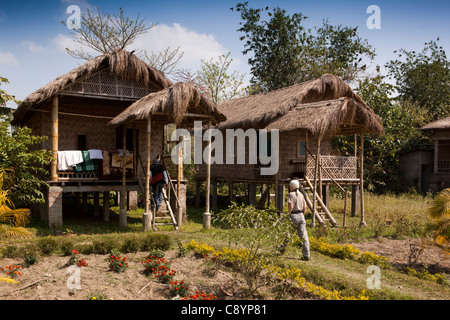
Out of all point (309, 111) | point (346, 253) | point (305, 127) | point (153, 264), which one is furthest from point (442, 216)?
point (309, 111)

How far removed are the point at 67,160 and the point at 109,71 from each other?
2.93 meters

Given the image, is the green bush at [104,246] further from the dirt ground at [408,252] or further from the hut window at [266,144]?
the hut window at [266,144]

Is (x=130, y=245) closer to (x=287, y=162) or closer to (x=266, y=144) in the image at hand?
(x=287, y=162)

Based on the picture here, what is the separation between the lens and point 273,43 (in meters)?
24.1

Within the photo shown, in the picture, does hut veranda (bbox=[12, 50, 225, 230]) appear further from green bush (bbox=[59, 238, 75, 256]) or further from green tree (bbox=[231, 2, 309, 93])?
green tree (bbox=[231, 2, 309, 93])

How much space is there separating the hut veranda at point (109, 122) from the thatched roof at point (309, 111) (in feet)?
8.24

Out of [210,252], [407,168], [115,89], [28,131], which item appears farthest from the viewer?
[407,168]

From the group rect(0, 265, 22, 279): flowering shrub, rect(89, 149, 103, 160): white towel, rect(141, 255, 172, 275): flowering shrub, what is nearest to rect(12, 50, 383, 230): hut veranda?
rect(89, 149, 103, 160): white towel

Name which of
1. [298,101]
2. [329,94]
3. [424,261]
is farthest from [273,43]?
[424,261]

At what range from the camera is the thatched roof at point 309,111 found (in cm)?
1200

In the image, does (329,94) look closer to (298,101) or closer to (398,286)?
(298,101)

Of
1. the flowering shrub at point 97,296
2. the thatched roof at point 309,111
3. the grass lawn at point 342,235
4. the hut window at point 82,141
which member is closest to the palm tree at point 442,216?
the grass lawn at point 342,235

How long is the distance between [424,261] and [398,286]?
2.14 metres

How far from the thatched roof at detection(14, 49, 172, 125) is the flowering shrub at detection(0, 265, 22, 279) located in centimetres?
558
